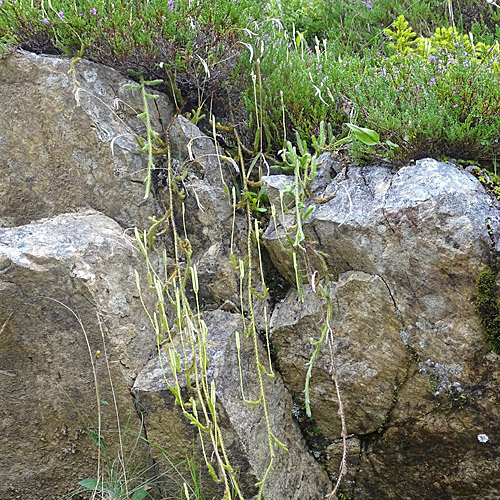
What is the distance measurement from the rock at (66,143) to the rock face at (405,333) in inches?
33.9

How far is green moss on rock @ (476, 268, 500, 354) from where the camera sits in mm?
2471

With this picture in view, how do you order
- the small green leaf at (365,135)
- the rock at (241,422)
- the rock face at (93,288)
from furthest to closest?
the rock face at (93,288)
the rock at (241,422)
the small green leaf at (365,135)

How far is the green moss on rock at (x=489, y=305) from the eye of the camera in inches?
97.3

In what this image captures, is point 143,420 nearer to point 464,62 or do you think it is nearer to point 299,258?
point 299,258

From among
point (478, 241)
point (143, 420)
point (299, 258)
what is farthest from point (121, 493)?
point (478, 241)

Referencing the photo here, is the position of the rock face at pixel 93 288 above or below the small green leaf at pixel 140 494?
above

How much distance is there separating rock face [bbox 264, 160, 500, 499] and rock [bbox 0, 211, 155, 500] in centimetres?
76

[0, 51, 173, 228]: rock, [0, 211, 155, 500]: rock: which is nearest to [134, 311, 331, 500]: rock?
[0, 211, 155, 500]: rock

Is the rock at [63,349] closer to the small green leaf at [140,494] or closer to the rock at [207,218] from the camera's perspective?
the small green leaf at [140,494]

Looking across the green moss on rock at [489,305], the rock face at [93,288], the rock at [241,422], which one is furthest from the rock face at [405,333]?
the rock face at [93,288]

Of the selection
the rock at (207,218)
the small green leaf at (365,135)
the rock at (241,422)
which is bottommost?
the rock at (241,422)

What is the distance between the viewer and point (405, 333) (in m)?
2.66

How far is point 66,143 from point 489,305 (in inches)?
88.8

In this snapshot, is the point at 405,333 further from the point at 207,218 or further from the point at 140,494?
the point at 140,494
